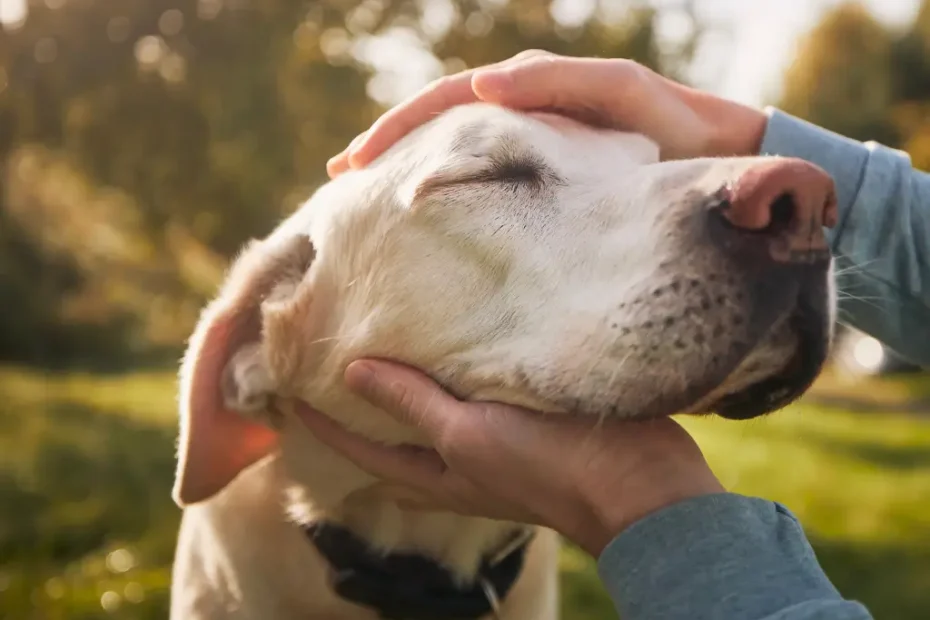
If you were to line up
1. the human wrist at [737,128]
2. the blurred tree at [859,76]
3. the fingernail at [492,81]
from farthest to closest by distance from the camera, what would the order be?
the blurred tree at [859,76] < the human wrist at [737,128] < the fingernail at [492,81]

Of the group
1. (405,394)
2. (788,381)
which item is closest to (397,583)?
(405,394)

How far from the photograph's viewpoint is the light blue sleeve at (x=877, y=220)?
207 centimetres

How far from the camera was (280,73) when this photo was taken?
5148 mm

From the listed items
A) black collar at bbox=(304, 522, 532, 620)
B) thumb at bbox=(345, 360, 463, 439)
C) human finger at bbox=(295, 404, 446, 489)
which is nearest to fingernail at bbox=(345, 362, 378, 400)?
thumb at bbox=(345, 360, 463, 439)

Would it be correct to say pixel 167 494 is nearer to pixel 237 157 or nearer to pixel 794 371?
pixel 237 157

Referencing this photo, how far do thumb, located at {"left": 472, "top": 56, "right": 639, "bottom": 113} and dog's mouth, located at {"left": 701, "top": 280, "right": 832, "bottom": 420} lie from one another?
827 millimetres

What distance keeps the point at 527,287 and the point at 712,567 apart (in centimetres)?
58

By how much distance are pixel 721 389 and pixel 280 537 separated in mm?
1153

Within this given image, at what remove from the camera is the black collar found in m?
1.80

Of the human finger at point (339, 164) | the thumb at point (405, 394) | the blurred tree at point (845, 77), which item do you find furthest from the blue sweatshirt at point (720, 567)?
the blurred tree at point (845, 77)

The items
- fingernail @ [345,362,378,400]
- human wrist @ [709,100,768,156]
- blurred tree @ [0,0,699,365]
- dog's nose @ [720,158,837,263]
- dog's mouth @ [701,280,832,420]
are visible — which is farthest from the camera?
blurred tree @ [0,0,699,365]

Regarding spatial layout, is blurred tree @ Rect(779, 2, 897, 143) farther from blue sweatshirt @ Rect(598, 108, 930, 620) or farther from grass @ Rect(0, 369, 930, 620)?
blue sweatshirt @ Rect(598, 108, 930, 620)

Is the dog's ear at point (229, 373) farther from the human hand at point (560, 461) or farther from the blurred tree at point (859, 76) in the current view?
the blurred tree at point (859, 76)

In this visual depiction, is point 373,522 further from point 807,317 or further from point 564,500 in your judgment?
point 807,317
